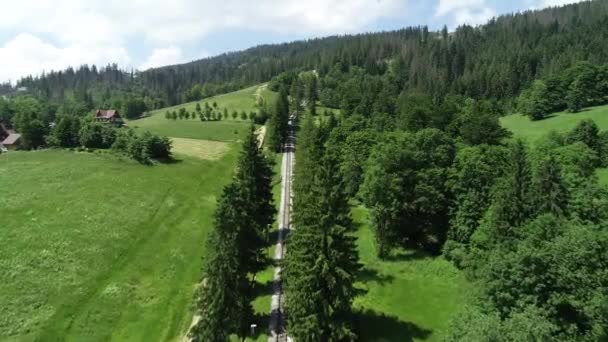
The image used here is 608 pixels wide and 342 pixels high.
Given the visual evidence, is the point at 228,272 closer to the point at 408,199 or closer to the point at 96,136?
the point at 408,199

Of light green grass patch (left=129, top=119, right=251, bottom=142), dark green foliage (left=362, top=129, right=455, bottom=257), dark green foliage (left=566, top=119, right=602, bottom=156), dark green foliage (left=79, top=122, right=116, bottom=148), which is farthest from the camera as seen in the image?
light green grass patch (left=129, top=119, right=251, bottom=142)

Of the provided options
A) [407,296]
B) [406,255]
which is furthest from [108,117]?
[407,296]

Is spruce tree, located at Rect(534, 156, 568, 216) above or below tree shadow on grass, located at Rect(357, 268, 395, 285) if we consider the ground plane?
above

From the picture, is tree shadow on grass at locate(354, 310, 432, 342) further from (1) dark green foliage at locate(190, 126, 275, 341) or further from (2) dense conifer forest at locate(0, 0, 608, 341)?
(1) dark green foliage at locate(190, 126, 275, 341)

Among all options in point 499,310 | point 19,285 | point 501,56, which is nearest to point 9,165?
→ point 19,285

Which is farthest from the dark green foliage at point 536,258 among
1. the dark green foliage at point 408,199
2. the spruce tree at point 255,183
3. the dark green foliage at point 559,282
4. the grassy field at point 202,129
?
the grassy field at point 202,129

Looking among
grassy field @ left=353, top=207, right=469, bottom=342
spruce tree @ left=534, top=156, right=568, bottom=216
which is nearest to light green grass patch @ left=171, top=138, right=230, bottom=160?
grassy field @ left=353, top=207, right=469, bottom=342

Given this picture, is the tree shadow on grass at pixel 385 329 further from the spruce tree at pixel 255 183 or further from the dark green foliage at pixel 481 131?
the dark green foliage at pixel 481 131
